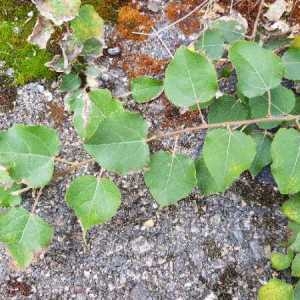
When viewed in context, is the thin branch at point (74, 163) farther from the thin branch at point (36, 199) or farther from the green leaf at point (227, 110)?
the green leaf at point (227, 110)

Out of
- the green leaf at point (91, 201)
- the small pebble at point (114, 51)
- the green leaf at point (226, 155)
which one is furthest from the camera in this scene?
the small pebble at point (114, 51)

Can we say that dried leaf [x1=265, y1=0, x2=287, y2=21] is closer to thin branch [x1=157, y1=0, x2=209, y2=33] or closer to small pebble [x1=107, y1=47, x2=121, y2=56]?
thin branch [x1=157, y1=0, x2=209, y2=33]

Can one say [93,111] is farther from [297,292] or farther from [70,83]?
[297,292]

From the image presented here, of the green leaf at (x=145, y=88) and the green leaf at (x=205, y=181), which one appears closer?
the green leaf at (x=205, y=181)

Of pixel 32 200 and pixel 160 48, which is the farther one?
pixel 160 48

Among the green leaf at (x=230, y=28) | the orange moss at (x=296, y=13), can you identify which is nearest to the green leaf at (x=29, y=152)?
the green leaf at (x=230, y=28)

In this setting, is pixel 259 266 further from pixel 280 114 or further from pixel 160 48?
pixel 160 48

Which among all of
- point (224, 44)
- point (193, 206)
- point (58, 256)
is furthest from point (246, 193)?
point (58, 256)
